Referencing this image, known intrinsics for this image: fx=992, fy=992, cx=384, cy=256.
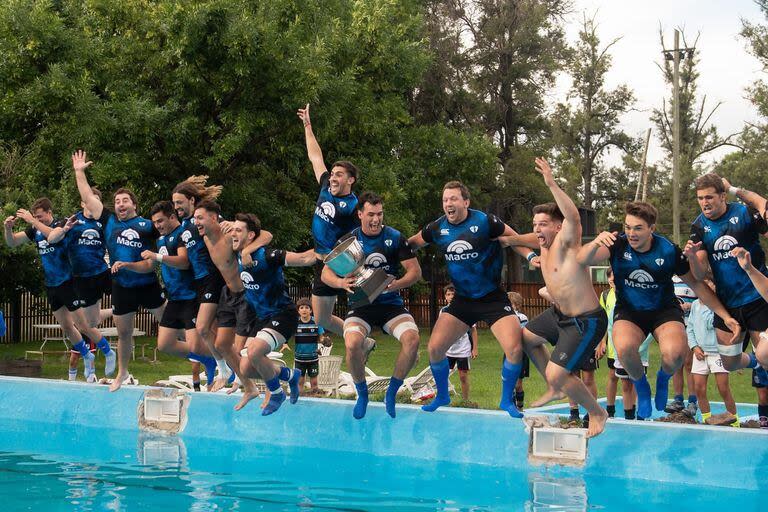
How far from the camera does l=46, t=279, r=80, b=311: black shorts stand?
13859 mm

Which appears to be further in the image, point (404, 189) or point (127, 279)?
point (404, 189)

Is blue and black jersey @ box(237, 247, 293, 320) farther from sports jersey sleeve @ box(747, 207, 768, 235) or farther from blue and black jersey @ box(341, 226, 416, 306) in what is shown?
sports jersey sleeve @ box(747, 207, 768, 235)

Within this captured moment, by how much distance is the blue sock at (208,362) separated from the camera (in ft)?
42.4

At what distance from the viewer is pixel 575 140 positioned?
53906 millimetres

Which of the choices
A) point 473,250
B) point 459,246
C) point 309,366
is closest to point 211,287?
point 459,246

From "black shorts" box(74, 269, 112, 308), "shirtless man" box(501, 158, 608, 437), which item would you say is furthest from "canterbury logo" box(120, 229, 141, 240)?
"shirtless man" box(501, 158, 608, 437)

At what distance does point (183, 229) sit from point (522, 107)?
1275 inches

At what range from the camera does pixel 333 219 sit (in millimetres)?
10805

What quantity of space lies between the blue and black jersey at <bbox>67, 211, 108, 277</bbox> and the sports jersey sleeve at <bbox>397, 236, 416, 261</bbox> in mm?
4876

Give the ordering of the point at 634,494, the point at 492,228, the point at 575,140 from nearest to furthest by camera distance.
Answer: the point at 634,494 < the point at 492,228 < the point at 575,140

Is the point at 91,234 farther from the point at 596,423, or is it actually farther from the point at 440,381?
the point at 596,423

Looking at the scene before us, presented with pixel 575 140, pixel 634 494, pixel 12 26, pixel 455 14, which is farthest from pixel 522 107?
pixel 634 494

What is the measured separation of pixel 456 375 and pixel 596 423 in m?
9.19

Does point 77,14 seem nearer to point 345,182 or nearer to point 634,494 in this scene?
point 345,182
